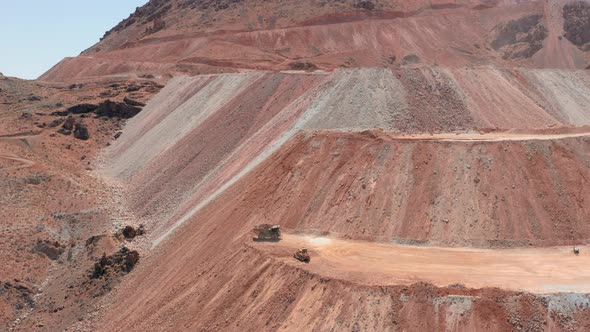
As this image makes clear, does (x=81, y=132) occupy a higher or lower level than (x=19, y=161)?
lower

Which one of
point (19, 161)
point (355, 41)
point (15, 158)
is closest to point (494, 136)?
point (19, 161)

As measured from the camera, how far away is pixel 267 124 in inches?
1515

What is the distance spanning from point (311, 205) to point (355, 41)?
182ft

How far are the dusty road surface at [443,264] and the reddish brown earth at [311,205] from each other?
11 cm

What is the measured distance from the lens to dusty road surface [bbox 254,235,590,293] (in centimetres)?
2012

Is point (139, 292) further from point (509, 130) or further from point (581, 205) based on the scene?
point (509, 130)

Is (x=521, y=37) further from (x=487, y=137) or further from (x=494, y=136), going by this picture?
(x=487, y=137)

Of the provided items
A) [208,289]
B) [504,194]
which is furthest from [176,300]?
[504,194]

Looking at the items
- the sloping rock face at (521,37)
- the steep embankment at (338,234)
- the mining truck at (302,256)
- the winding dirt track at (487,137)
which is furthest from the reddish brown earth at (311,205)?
the sloping rock face at (521,37)

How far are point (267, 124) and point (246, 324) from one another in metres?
19.9

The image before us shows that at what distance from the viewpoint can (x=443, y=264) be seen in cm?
2228

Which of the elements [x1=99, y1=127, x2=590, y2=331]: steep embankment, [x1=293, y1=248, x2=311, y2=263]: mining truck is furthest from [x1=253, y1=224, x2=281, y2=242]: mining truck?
[x1=293, y1=248, x2=311, y2=263]: mining truck

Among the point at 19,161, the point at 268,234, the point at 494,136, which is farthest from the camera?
the point at 19,161

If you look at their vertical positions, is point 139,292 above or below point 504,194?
above
